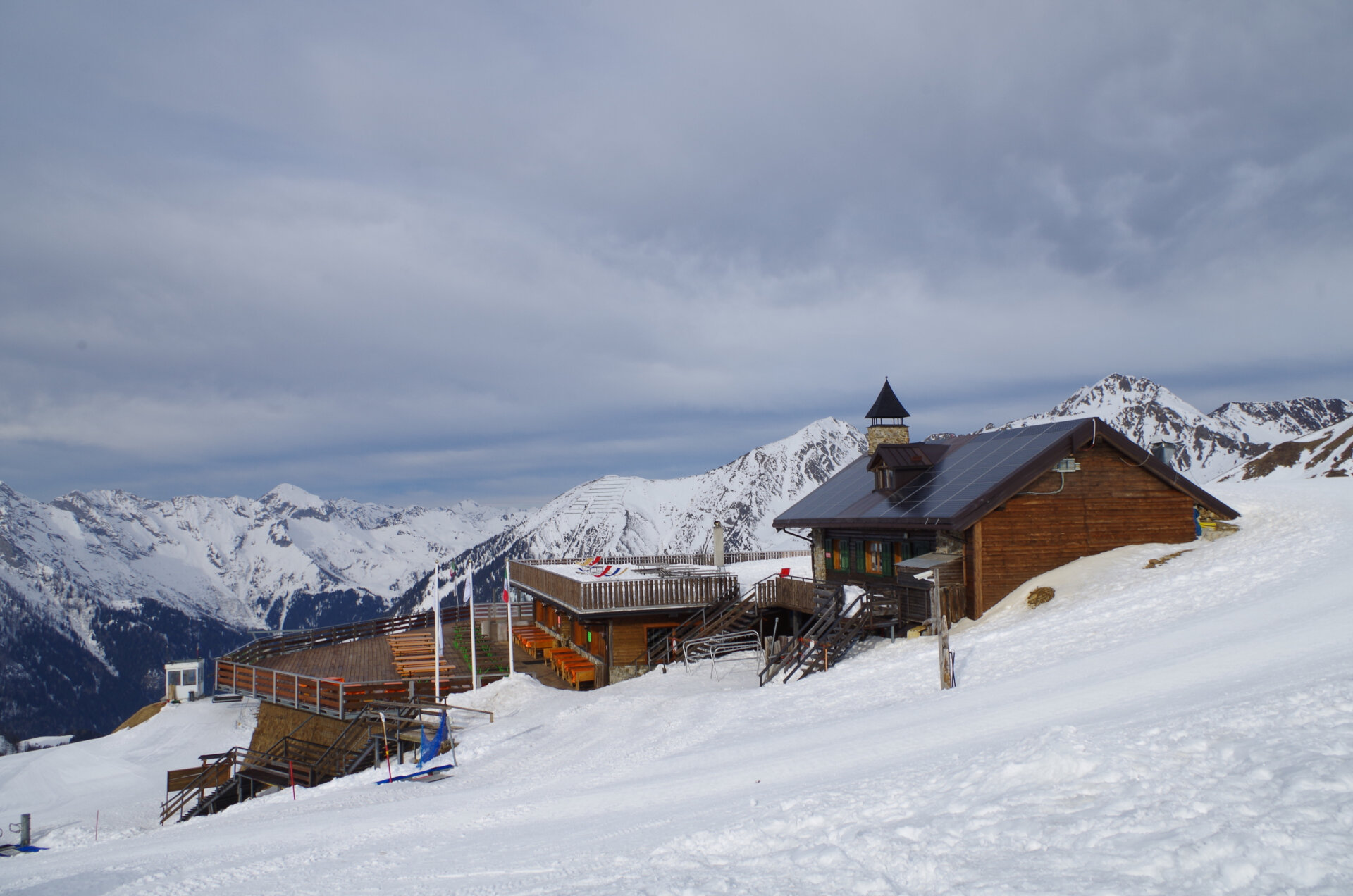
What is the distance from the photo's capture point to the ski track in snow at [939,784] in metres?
6.07

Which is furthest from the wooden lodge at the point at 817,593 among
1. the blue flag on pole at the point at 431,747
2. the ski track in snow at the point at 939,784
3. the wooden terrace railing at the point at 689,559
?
the wooden terrace railing at the point at 689,559

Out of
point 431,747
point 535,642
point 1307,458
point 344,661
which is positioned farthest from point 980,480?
point 1307,458

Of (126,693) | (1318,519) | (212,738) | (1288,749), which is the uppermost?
(1318,519)

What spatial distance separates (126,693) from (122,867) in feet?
728

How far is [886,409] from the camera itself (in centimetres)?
3919

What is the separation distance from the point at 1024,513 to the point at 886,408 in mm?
17513

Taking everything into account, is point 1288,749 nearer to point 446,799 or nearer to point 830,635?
point 446,799

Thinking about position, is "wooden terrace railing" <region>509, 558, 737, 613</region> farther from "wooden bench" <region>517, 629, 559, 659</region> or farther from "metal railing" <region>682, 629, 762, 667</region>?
"wooden bench" <region>517, 629, 559, 659</region>

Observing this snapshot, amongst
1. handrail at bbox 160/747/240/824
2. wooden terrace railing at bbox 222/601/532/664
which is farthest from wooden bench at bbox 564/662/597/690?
wooden terrace railing at bbox 222/601/532/664

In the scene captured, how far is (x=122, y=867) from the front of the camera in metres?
10.9

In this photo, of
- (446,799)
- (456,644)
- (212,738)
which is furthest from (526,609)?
(446,799)

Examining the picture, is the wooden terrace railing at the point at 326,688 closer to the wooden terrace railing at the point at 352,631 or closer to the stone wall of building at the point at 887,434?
the wooden terrace railing at the point at 352,631

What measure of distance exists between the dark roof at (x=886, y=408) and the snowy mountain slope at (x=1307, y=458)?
211 ft

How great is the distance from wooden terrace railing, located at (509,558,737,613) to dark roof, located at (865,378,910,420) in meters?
12.9
